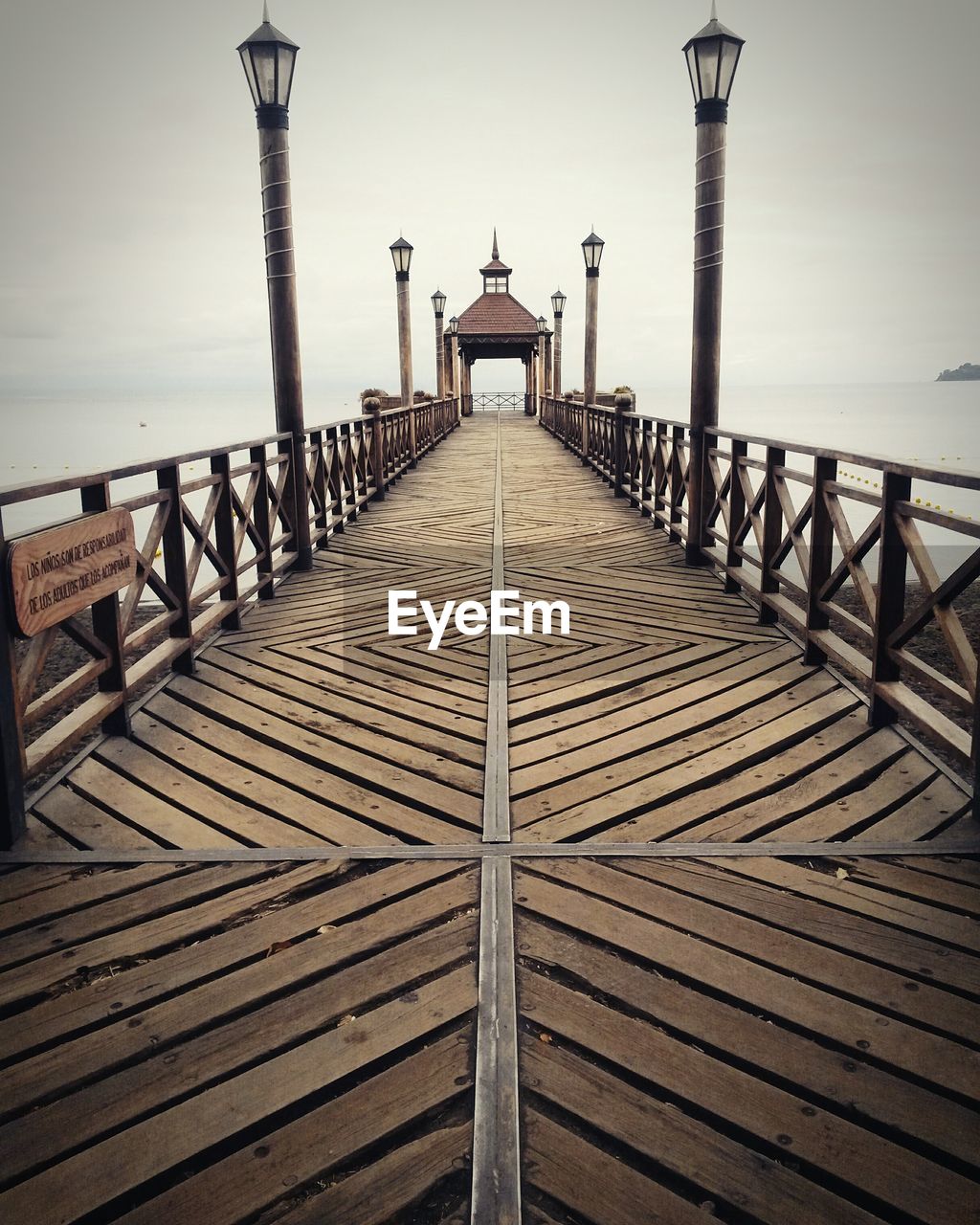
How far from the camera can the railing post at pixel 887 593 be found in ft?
11.5

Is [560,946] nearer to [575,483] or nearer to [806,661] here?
[806,661]

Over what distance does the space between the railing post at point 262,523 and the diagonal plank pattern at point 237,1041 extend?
12.1 ft

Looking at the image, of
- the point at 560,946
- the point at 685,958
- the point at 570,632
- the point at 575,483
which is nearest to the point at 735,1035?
the point at 685,958

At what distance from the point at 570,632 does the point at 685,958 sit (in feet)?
9.95

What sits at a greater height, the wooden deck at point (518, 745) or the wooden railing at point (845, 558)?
the wooden railing at point (845, 558)

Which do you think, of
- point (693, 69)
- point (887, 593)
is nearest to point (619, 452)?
point (693, 69)

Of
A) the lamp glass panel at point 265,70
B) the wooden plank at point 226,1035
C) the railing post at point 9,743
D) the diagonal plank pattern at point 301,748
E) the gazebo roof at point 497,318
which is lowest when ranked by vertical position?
the wooden plank at point 226,1035

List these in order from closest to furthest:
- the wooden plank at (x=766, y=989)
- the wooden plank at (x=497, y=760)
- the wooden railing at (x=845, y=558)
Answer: the wooden plank at (x=766, y=989) → the wooden plank at (x=497, y=760) → the wooden railing at (x=845, y=558)

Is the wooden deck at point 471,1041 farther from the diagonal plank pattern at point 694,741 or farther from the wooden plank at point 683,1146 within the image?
the diagonal plank pattern at point 694,741

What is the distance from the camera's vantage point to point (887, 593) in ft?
11.9

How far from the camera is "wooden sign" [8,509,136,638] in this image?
280cm

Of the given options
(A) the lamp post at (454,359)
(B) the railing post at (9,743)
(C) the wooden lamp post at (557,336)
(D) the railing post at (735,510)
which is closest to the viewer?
(B) the railing post at (9,743)

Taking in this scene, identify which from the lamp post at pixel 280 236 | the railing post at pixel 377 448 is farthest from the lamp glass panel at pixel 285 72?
the railing post at pixel 377 448

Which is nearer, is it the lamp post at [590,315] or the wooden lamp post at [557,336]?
the lamp post at [590,315]
